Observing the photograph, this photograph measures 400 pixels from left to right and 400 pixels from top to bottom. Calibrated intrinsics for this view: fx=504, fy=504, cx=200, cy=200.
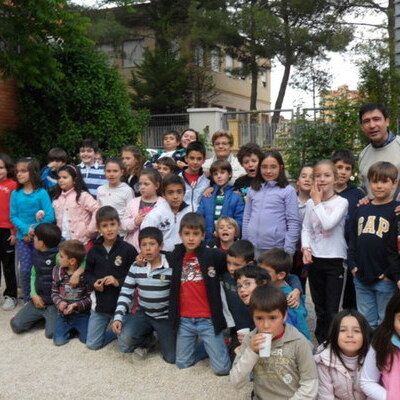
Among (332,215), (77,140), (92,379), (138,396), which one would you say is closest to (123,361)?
(92,379)

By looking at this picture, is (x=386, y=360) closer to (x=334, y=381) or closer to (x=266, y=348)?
(x=334, y=381)

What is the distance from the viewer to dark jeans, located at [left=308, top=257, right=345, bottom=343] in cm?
413

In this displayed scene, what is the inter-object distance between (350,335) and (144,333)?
1.99 meters

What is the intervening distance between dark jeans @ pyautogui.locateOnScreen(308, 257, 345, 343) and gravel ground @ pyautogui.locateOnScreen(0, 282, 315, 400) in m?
0.97

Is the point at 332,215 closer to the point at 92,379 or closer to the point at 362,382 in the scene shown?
the point at 362,382

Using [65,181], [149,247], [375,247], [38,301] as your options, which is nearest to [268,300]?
[375,247]

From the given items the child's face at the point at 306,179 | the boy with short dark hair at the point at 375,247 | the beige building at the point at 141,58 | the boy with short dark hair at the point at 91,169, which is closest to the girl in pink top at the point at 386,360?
the boy with short dark hair at the point at 375,247

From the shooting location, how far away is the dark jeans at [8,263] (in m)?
5.83

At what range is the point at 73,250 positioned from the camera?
4.84 metres

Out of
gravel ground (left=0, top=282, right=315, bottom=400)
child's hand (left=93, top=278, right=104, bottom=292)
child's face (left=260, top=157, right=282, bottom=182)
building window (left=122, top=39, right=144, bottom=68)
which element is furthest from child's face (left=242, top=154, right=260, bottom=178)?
building window (left=122, top=39, right=144, bottom=68)

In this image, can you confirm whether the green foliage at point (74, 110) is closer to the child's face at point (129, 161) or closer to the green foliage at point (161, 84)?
the child's face at point (129, 161)

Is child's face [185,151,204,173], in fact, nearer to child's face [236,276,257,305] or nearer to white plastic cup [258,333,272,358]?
child's face [236,276,257,305]

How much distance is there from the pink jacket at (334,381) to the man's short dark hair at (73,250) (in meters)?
2.63

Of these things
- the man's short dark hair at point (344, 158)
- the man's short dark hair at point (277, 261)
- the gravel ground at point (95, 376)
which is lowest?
the gravel ground at point (95, 376)
